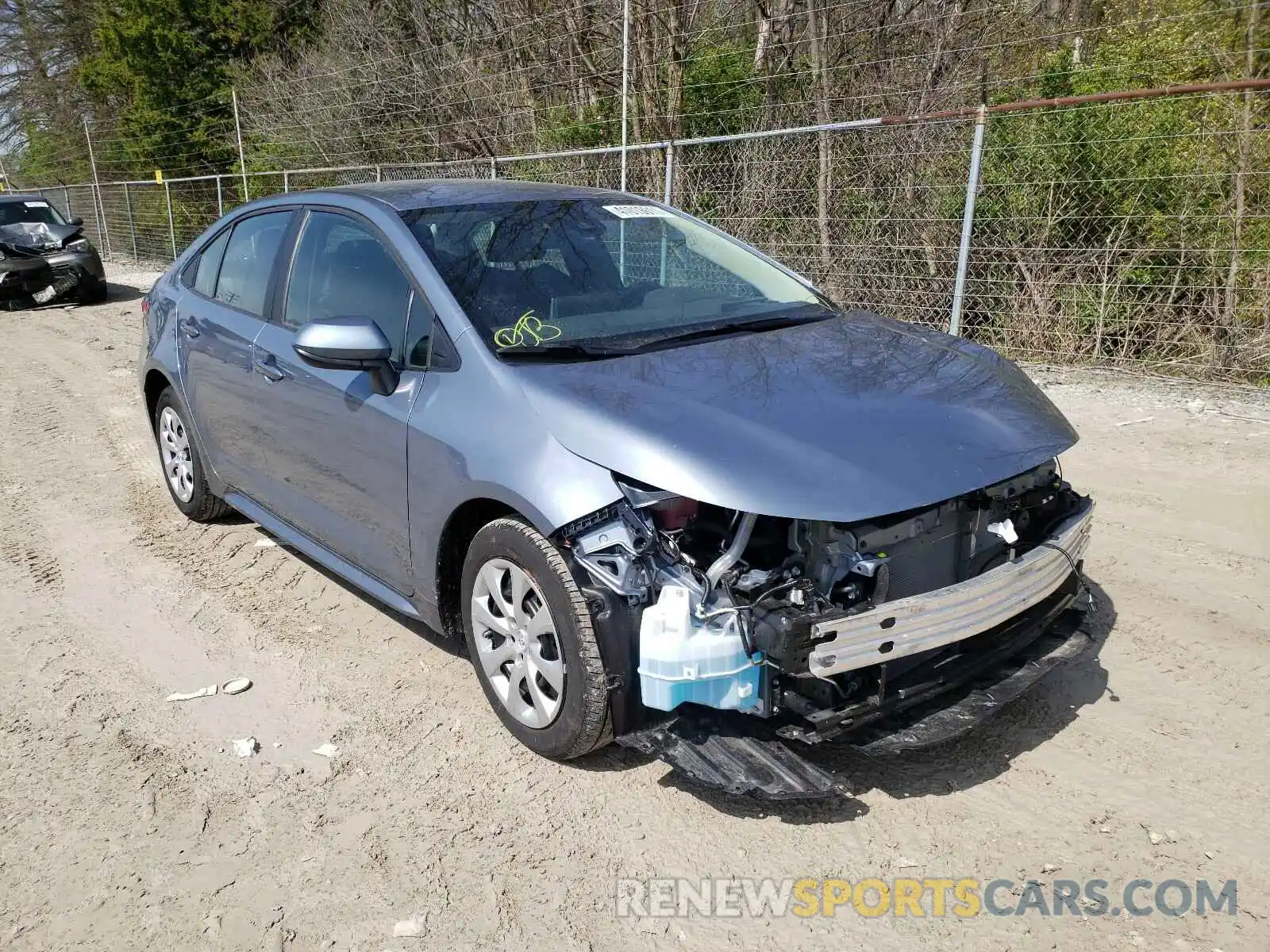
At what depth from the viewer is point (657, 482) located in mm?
2582

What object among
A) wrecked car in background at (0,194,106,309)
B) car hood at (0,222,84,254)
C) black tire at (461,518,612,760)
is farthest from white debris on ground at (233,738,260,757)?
car hood at (0,222,84,254)

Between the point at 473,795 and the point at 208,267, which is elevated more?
the point at 208,267

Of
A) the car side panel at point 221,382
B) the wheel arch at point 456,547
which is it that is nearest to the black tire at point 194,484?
the car side panel at point 221,382

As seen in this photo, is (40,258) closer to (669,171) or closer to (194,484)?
(669,171)

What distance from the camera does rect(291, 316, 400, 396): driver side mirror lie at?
319cm

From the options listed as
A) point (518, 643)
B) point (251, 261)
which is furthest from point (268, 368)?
point (518, 643)

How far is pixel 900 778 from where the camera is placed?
9.77ft

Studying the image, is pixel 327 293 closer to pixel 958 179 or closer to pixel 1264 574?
pixel 1264 574

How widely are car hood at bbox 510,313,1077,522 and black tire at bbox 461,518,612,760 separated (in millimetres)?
327

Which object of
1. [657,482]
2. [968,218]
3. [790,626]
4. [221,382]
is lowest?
[790,626]

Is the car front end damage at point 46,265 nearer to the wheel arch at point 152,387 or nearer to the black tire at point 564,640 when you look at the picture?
the wheel arch at point 152,387

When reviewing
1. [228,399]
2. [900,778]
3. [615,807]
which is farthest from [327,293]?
[900,778]

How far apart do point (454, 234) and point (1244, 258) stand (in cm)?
642

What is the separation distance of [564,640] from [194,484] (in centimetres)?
323
